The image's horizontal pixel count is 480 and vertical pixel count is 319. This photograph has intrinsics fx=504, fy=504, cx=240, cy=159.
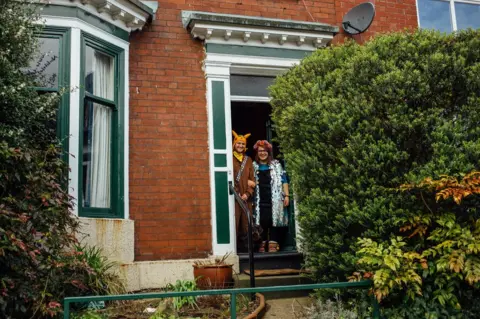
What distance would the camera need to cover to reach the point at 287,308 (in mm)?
5602

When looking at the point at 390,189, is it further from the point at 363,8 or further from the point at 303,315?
the point at 363,8

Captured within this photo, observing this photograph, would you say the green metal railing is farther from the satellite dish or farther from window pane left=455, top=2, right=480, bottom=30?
window pane left=455, top=2, right=480, bottom=30

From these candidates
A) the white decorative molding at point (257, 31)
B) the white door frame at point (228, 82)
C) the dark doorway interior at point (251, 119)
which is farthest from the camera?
the dark doorway interior at point (251, 119)

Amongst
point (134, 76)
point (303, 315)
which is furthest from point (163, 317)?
point (134, 76)

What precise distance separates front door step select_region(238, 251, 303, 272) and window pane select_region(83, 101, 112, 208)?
6.63 feet

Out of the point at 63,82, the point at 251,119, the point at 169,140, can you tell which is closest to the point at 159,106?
the point at 169,140

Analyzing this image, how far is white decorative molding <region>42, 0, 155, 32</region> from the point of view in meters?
6.30

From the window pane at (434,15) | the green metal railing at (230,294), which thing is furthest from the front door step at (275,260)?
the window pane at (434,15)

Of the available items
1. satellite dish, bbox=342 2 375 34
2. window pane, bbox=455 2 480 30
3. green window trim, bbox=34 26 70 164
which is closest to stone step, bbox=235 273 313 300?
green window trim, bbox=34 26 70 164

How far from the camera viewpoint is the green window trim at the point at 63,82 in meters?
5.89

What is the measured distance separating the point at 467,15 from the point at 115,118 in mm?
6763

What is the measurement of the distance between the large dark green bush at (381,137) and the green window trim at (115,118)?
245cm

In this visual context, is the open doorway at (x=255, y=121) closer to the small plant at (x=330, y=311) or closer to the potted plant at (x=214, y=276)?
the potted plant at (x=214, y=276)

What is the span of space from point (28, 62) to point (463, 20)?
7606 mm
